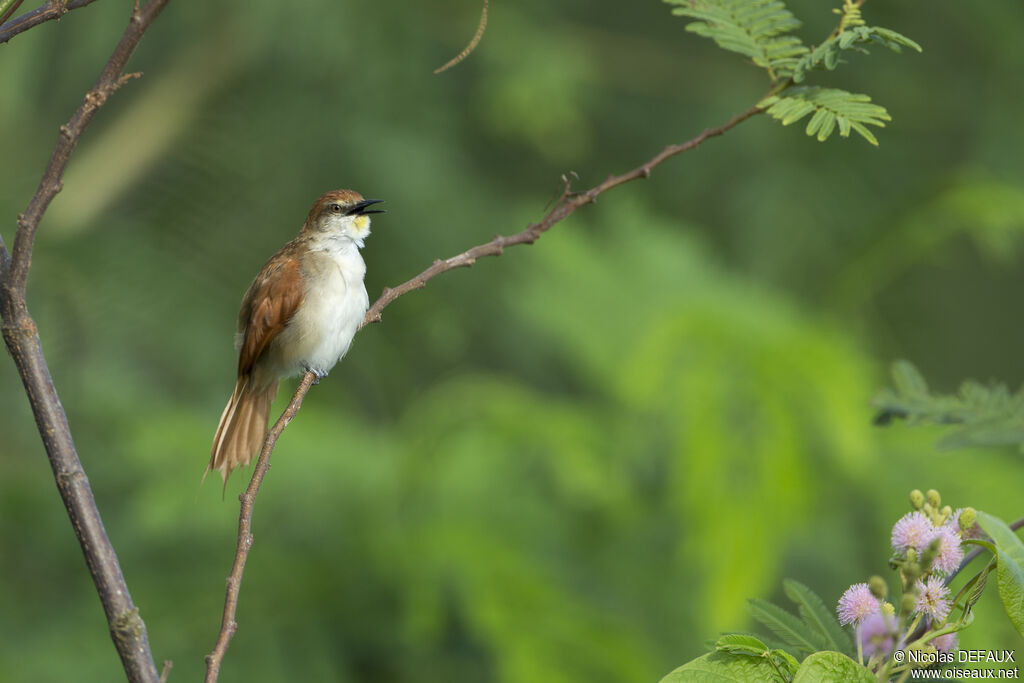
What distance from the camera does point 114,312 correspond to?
770cm

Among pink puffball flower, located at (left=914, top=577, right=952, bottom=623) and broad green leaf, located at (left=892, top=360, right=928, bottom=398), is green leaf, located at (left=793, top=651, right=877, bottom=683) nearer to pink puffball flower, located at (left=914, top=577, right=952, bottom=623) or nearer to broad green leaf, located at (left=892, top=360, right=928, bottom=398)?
pink puffball flower, located at (left=914, top=577, right=952, bottom=623)

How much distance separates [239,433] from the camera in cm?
315

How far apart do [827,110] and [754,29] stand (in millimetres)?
286

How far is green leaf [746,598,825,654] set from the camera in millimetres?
1774

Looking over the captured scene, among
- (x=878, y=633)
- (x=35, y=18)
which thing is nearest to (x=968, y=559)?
(x=878, y=633)

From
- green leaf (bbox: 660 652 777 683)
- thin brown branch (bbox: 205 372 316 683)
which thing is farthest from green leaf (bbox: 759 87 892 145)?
thin brown branch (bbox: 205 372 316 683)

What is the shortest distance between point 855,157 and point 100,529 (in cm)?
889

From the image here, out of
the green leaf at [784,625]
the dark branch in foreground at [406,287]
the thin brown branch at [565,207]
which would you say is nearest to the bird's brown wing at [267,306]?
the dark branch in foreground at [406,287]

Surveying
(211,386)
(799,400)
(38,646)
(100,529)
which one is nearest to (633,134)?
(211,386)

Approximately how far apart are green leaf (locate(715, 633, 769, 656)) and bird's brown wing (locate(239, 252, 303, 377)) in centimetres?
219

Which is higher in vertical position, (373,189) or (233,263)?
(373,189)

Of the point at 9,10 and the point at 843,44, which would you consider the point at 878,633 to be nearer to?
the point at 843,44

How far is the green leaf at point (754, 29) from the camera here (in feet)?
7.04

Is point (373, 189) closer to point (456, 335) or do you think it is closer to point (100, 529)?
point (456, 335)
